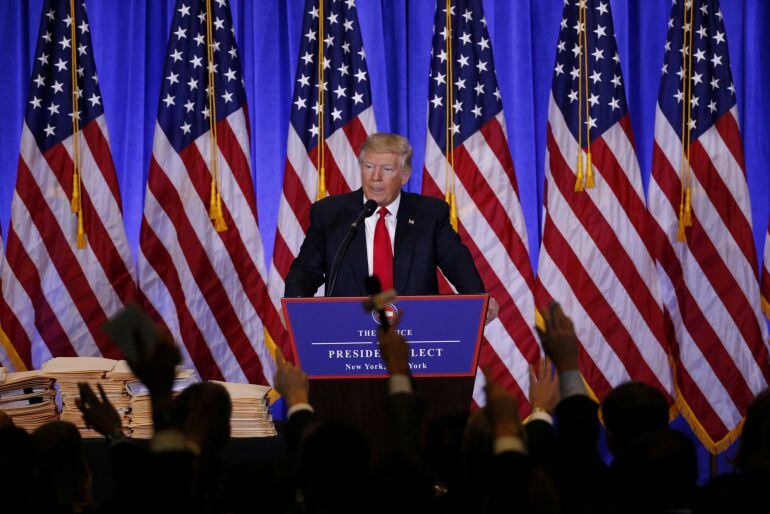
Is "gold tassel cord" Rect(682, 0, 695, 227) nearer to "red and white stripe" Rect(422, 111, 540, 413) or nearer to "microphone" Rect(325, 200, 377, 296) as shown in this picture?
"red and white stripe" Rect(422, 111, 540, 413)

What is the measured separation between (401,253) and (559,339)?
2458mm

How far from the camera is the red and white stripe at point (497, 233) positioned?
6.43 m

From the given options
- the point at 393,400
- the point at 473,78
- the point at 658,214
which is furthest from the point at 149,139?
the point at 393,400

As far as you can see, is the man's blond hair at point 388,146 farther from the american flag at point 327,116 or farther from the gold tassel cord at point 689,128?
the gold tassel cord at point 689,128

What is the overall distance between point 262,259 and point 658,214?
2.56 m

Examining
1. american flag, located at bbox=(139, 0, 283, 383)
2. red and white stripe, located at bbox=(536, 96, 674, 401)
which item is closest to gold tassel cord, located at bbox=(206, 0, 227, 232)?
american flag, located at bbox=(139, 0, 283, 383)

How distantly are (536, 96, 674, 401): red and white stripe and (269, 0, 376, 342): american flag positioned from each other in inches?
50.4

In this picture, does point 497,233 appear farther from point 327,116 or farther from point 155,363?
point 155,363

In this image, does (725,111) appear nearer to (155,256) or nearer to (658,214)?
(658,214)

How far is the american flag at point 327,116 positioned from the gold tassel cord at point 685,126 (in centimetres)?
199

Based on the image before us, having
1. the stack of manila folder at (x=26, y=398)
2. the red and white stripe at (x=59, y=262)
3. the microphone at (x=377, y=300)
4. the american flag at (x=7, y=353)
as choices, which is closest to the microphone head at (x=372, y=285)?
the microphone at (x=377, y=300)

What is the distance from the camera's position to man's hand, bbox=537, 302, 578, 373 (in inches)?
97.0

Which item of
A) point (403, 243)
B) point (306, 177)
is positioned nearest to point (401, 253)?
point (403, 243)

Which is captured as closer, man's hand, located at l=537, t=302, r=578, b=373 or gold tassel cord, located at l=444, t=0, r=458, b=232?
man's hand, located at l=537, t=302, r=578, b=373
